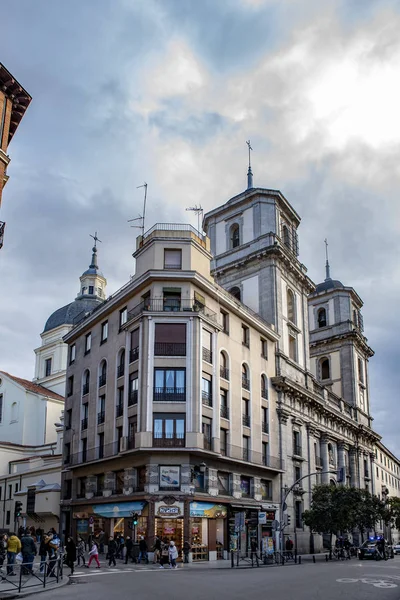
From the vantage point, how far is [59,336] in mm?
81125

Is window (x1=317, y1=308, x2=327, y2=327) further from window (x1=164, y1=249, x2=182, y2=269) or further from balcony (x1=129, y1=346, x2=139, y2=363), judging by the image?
balcony (x1=129, y1=346, x2=139, y2=363)

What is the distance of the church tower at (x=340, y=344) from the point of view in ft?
245

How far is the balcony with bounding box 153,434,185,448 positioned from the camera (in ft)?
120

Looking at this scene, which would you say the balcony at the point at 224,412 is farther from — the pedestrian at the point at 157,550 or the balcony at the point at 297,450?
the balcony at the point at 297,450

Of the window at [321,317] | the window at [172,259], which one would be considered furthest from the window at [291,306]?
the window at [321,317]

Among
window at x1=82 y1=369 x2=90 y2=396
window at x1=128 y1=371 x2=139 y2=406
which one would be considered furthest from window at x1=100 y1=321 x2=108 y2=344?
window at x1=128 y1=371 x2=139 y2=406

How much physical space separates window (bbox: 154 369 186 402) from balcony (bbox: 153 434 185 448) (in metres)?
2.22

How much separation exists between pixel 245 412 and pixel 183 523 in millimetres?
10882

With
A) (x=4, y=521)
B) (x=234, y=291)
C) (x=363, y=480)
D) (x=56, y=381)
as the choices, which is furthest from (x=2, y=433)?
(x=363, y=480)

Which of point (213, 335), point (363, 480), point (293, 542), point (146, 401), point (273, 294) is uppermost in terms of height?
point (273, 294)

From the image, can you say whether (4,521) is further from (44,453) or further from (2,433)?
(2,433)

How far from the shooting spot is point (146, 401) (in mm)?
37312

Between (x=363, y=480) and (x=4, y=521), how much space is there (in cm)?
3846

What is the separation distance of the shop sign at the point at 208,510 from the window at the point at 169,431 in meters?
3.62
